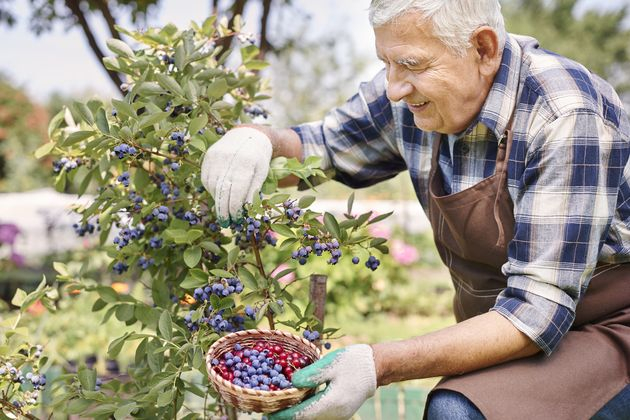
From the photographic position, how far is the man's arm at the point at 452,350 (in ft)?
4.22

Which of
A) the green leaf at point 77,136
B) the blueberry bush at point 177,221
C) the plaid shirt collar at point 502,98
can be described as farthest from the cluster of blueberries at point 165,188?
the plaid shirt collar at point 502,98

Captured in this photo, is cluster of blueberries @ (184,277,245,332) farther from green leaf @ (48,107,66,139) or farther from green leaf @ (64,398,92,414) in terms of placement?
green leaf @ (48,107,66,139)

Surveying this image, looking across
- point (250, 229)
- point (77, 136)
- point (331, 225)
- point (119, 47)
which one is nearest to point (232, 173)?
point (250, 229)

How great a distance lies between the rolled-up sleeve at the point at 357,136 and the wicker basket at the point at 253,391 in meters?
0.58

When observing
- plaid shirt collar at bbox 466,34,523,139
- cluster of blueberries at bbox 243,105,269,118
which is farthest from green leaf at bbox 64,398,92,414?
plaid shirt collar at bbox 466,34,523,139

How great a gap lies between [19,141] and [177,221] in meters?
12.3

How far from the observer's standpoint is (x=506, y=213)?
4.86 feet

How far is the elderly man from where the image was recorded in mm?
1309

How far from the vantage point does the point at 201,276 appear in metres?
1.45

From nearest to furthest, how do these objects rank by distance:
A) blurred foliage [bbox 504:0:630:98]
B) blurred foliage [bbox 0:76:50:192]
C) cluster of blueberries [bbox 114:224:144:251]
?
1. cluster of blueberries [bbox 114:224:144:251]
2. blurred foliage [bbox 0:76:50:192]
3. blurred foliage [bbox 504:0:630:98]

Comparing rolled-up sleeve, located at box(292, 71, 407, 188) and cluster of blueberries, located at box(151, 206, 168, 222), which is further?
rolled-up sleeve, located at box(292, 71, 407, 188)

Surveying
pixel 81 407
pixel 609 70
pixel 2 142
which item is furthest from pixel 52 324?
pixel 609 70

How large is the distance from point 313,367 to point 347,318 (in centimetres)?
323

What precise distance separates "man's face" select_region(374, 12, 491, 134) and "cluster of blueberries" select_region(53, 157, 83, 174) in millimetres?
770
